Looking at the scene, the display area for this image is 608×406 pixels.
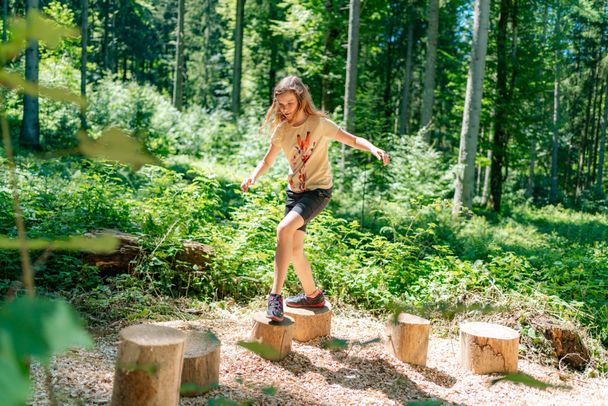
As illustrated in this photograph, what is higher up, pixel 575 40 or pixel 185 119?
pixel 575 40

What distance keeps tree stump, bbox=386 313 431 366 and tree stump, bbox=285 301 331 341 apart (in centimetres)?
63

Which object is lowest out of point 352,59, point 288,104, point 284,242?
point 284,242

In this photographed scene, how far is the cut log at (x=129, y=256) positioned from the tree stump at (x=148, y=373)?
3.04 metres

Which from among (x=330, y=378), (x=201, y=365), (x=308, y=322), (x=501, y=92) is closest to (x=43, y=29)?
(x=201, y=365)

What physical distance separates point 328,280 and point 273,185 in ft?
6.05

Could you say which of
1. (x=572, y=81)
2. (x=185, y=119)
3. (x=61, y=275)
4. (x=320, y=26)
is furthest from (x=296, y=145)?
(x=572, y=81)

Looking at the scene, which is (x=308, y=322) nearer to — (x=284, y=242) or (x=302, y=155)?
(x=284, y=242)

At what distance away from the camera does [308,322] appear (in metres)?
4.73

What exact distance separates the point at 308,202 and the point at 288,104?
83 centimetres

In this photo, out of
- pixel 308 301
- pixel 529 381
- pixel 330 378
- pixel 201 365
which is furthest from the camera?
pixel 308 301

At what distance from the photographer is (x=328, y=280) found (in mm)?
6266

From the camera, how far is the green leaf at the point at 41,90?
91 centimetres

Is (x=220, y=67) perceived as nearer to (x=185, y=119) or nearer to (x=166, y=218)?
(x=185, y=119)

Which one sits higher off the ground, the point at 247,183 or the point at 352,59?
the point at 352,59
